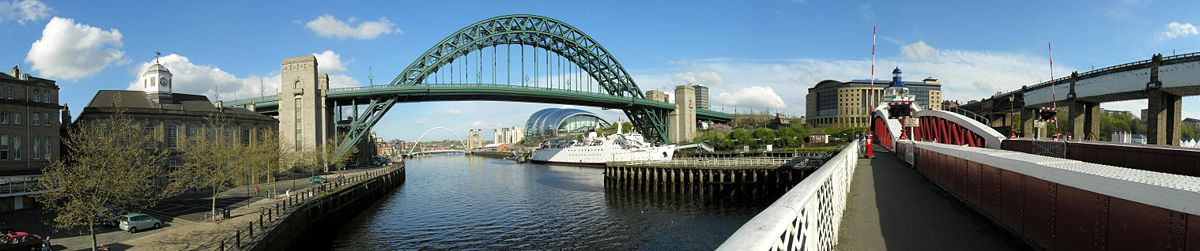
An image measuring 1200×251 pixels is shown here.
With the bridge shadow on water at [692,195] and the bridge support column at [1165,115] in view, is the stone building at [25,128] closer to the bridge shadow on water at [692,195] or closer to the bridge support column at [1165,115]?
the bridge shadow on water at [692,195]

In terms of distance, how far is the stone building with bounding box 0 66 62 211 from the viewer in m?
27.9

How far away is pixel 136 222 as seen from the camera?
20672 mm

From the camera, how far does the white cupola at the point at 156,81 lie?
145ft

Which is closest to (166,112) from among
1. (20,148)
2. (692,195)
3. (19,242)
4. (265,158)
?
(265,158)

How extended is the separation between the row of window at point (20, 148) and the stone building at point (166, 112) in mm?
4729

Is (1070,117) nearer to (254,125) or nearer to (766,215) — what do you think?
(766,215)

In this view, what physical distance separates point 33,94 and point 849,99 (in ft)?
600

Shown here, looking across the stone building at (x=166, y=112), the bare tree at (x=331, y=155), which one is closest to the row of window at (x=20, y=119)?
the stone building at (x=166, y=112)

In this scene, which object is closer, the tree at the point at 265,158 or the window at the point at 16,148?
the window at the point at 16,148

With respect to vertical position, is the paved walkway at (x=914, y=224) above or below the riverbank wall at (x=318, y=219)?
above

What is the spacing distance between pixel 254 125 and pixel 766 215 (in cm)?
5568

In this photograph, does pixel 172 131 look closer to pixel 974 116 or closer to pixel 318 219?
pixel 318 219

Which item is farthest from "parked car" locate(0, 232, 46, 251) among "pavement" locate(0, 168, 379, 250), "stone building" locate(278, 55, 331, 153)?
"stone building" locate(278, 55, 331, 153)

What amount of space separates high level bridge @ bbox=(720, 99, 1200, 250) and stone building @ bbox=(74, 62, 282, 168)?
4191 cm
